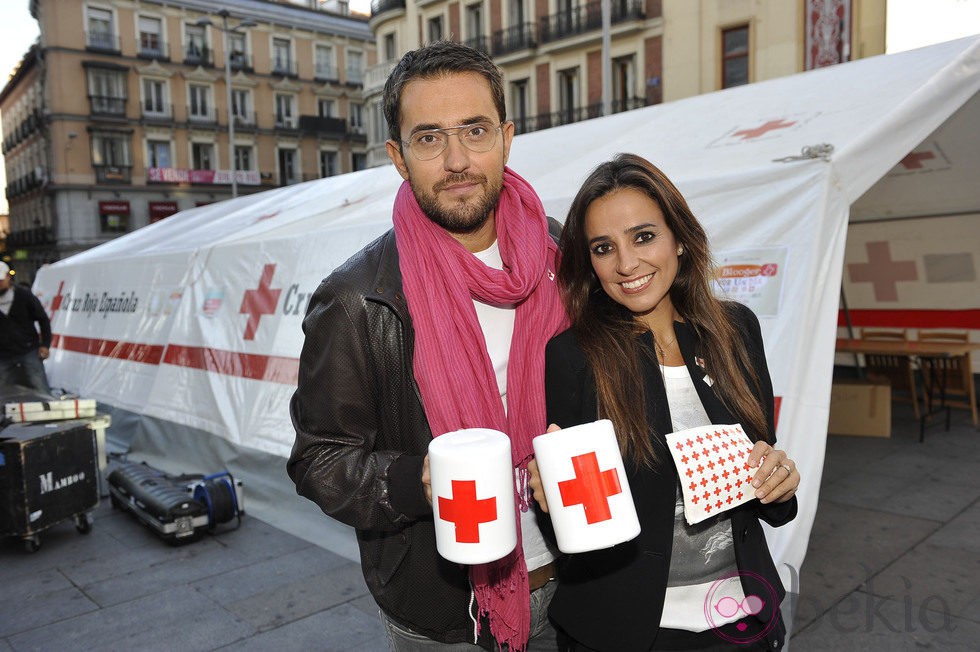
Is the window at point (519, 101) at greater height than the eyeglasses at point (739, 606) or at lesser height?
greater

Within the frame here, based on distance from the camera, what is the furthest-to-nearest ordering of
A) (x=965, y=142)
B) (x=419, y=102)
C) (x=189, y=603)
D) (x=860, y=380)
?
(x=860, y=380), (x=965, y=142), (x=189, y=603), (x=419, y=102)

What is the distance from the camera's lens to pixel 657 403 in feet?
5.35

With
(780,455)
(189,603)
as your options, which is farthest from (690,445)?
(189,603)

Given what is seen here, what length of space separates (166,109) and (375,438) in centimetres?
4228

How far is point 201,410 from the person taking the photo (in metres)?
6.27

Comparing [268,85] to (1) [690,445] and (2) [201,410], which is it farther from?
(1) [690,445]

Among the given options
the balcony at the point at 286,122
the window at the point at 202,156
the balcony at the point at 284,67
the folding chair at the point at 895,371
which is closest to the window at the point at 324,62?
the balcony at the point at 284,67

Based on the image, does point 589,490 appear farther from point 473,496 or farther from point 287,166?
point 287,166

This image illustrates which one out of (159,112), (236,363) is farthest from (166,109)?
(236,363)

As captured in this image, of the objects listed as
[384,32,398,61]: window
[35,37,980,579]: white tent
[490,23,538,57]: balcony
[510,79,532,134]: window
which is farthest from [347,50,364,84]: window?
[35,37,980,579]: white tent

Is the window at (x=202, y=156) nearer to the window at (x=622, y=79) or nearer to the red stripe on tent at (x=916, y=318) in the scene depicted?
the window at (x=622, y=79)

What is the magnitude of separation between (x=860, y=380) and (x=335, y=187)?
5384mm

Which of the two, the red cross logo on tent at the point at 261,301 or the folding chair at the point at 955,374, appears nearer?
the red cross logo on tent at the point at 261,301

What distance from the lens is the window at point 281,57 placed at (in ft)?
138
